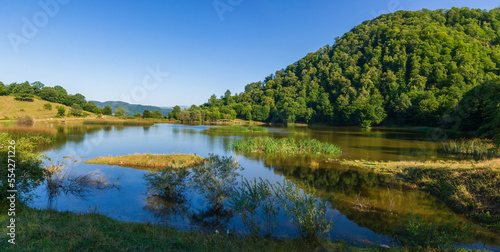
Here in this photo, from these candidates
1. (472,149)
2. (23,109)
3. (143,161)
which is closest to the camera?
(143,161)

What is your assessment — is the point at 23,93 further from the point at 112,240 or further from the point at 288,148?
the point at 112,240

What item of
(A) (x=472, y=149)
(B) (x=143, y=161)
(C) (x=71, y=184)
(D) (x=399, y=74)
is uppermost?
(D) (x=399, y=74)

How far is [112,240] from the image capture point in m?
5.82

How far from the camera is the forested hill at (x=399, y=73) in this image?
81.6m

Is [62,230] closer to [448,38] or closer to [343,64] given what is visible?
[448,38]

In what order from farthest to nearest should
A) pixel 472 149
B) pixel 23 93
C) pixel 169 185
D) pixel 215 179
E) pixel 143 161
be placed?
pixel 23 93, pixel 472 149, pixel 143 161, pixel 169 185, pixel 215 179

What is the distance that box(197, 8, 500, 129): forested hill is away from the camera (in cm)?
8156

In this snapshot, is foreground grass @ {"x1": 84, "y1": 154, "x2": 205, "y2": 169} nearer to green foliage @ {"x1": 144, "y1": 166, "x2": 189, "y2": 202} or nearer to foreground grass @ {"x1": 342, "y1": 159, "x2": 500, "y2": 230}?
green foliage @ {"x1": 144, "y1": 166, "x2": 189, "y2": 202}

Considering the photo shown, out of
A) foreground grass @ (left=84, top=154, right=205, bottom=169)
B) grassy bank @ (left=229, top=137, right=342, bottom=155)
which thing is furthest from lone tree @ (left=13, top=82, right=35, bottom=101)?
grassy bank @ (left=229, top=137, right=342, bottom=155)

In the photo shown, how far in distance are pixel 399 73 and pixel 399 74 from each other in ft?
1.51

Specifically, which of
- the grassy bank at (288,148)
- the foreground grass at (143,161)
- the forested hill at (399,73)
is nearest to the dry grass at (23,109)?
the forested hill at (399,73)

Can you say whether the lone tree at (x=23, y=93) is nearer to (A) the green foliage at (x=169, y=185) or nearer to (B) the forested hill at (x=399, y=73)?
(B) the forested hill at (x=399, y=73)

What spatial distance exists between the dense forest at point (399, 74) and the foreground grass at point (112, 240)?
7006 cm

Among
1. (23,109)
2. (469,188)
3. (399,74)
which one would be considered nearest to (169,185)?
(469,188)
